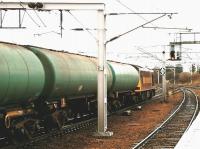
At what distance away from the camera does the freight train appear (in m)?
13.5

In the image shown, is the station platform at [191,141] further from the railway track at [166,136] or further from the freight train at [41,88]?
the freight train at [41,88]

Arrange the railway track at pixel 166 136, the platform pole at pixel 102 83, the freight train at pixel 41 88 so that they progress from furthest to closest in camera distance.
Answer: the platform pole at pixel 102 83, the railway track at pixel 166 136, the freight train at pixel 41 88

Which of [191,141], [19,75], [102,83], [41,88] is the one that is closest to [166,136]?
[102,83]

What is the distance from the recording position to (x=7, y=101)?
13.6 meters

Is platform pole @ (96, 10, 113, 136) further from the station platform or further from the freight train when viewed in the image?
the station platform

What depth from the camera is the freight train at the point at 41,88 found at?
13539 mm

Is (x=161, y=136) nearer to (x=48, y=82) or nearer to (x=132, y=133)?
(x=132, y=133)

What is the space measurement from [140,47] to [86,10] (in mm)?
26598

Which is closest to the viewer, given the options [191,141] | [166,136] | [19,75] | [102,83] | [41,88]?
[19,75]

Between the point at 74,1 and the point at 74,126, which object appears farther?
the point at 74,126

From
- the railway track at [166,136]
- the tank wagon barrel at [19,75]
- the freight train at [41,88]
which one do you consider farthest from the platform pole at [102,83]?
the tank wagon barrel at [19,75]

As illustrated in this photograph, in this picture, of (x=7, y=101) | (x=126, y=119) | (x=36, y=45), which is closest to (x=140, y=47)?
(x=126, y=119)

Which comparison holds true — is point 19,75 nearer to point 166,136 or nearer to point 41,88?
point 41,88

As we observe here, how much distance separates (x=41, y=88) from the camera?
15.8 meters
